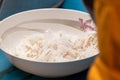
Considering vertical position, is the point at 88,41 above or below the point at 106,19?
below

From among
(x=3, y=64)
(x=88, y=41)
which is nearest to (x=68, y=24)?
(x=88, y=41)

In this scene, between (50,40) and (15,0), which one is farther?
(15,0)

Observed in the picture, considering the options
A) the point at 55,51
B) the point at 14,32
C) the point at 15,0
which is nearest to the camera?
the point at 55,51

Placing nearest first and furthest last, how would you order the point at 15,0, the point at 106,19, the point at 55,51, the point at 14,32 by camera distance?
the point at 106,19
the point at 55,51
the point at 14,32
the point at 15,0

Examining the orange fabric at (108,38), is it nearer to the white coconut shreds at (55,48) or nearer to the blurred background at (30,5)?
the white coconut shreds at (55,48)

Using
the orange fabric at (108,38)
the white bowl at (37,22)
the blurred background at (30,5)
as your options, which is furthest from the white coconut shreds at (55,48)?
the orange fabric at (108,38)

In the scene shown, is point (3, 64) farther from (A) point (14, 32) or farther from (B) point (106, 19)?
(B) point (106, 19)
